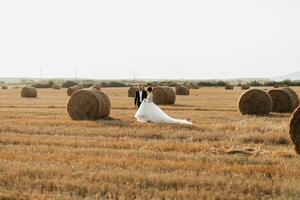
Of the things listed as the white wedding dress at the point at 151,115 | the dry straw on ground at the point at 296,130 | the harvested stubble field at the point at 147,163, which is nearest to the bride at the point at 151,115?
the white wedding dress at the point at 151,115

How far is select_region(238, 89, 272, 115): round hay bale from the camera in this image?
24797mm

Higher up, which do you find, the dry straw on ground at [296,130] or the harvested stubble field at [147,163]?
the dry straw on ground at [296,130]

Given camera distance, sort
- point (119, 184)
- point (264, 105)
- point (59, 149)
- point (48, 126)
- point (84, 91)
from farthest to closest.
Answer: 1. point (264, 105)
2. point (84, 91)
3. point (48, 126)
4. point (59, 149)
5. point (119, 184)

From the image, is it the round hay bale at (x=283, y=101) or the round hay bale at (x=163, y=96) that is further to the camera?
the round hay bale at (x=163, y=96)

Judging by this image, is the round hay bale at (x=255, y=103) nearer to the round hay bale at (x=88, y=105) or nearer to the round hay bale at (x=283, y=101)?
the round hay bale at (x=283, y=101)

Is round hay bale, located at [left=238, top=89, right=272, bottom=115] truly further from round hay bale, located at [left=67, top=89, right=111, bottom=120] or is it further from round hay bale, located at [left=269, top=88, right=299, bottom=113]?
round hay bale, located at [left=67, top=89, right=111, bottom=120]

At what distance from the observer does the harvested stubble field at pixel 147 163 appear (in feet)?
29.7

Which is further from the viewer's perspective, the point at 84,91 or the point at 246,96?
the point at 246,96

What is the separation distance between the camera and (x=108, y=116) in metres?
23.8

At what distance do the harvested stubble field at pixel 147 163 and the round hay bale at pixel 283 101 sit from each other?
9250mm

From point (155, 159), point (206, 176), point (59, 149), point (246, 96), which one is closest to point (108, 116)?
point (246, 96)

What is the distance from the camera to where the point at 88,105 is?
22.7 m

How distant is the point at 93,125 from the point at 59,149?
6112mm

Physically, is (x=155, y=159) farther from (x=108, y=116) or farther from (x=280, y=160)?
(x=108, y=116)
